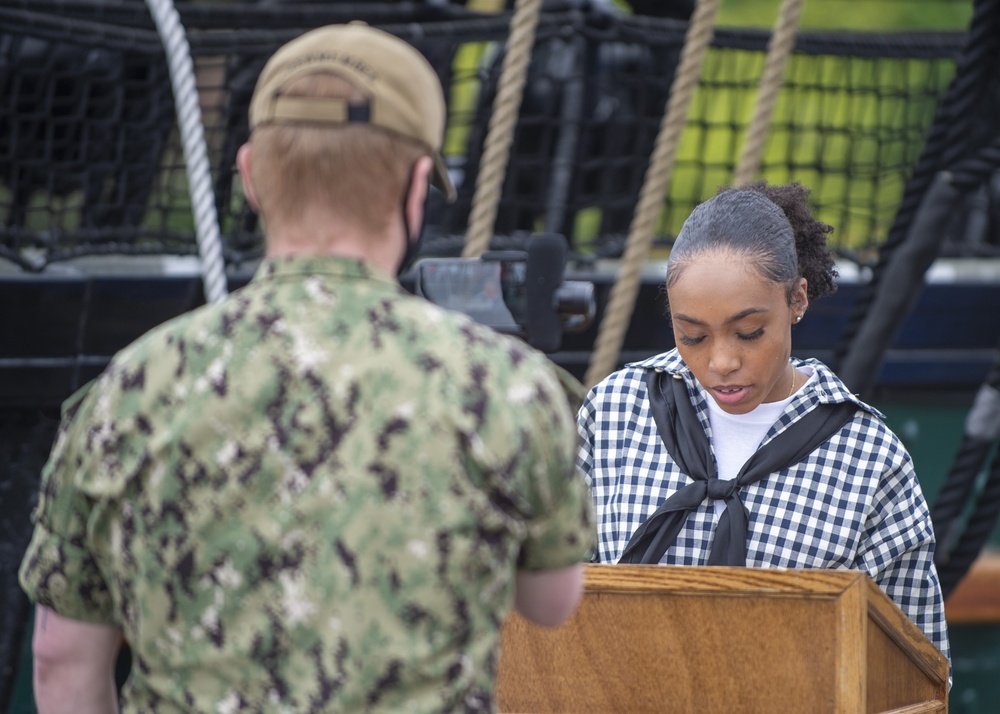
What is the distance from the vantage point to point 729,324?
1.78m

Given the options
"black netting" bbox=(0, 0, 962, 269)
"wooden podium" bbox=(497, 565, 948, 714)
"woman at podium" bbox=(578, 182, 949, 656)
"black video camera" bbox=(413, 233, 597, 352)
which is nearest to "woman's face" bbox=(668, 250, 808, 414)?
"woman at podium" bbox=(578, 182, 949, 656)

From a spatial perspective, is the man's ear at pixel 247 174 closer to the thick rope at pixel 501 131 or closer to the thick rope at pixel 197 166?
the thick rope at pixel 197 166

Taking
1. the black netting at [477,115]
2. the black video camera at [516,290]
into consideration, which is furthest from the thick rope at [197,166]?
the black video camera at [516,290]

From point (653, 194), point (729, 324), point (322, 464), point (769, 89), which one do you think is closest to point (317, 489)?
point (322, 464)

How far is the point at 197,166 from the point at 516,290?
3.86 feet

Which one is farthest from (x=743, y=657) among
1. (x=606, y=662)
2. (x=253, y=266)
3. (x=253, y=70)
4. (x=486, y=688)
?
(x=253, y=70)

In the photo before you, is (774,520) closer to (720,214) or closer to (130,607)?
(720,214)

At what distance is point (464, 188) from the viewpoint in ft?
12.0

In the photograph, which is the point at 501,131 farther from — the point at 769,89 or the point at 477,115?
the point at 477,115

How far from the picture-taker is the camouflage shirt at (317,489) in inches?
41.4

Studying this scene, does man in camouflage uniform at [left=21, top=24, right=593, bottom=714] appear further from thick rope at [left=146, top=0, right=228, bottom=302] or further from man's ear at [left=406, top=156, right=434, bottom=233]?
thick rope at [left=146, top=0, right=228, bottom=302]

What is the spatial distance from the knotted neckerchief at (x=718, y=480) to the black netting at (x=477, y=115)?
5.48 ft

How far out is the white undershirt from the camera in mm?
1854

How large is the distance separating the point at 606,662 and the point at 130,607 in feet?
2.16
